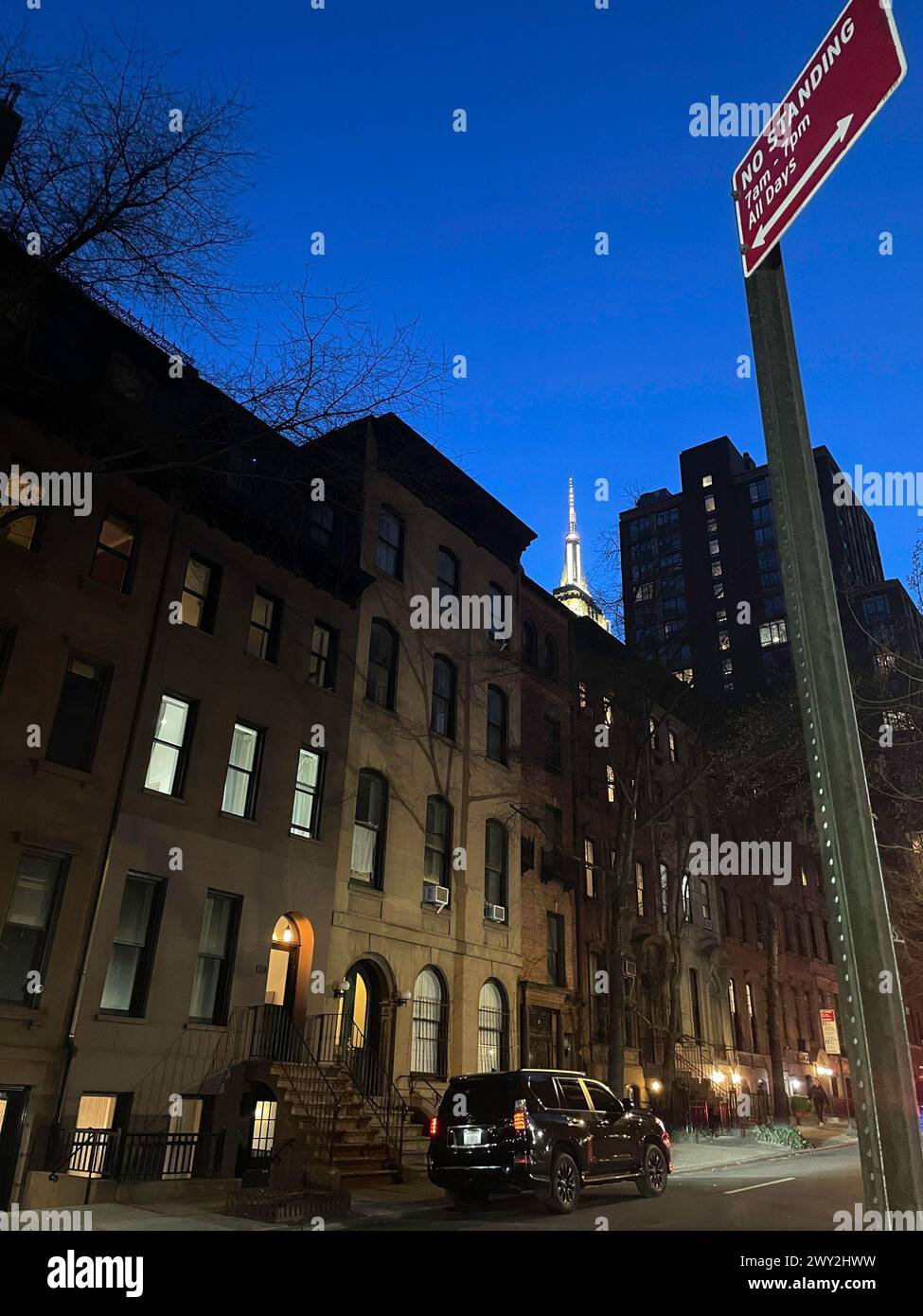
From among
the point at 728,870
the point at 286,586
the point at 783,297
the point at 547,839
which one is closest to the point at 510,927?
the point at 547,839

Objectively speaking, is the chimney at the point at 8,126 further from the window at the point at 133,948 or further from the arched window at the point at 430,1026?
the arched window at the point at 430,1026

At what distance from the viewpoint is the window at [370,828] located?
21312 mm

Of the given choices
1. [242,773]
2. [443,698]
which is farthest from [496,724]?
[242,773]

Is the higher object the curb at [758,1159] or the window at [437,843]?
the window at [437,843]

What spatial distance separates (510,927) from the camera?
25234mm

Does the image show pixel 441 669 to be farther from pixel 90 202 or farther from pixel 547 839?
pixel 90 202

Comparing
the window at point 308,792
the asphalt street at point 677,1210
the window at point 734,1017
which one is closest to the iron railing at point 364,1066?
the asphalt street at point 677,1210

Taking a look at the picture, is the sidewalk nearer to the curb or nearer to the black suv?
the curb

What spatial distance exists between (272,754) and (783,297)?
17059 mm

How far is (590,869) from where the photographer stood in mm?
30484

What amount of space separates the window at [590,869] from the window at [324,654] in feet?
39.5

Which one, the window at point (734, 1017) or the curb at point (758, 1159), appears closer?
the curb at point (758, 1159)

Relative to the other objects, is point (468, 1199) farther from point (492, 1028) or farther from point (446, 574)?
point (446, 574)
